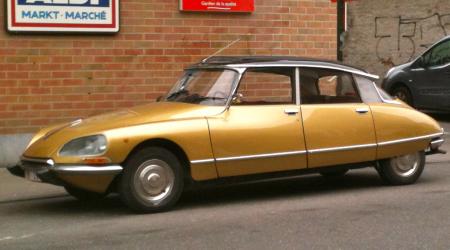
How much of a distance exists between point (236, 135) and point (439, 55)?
28.2ft

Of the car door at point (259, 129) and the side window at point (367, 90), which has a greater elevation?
the side window at point (367, 90)

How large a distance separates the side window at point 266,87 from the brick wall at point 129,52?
331 cm

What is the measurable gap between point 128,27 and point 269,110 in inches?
154

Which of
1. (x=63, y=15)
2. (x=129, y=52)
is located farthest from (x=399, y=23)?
(x=63, y=15)

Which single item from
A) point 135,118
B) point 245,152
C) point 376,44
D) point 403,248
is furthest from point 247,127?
point 376,44

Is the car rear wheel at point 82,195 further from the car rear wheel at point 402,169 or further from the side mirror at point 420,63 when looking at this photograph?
the side mirror at point 420,63

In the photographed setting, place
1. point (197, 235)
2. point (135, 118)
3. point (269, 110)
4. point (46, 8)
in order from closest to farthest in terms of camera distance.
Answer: point (197, 235) < point (135, 118) < point (269, 110) < point (46, 8)

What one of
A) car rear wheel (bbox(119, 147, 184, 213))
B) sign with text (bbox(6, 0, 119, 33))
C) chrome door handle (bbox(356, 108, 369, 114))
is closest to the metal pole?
sign with text (bbox(6, 0, 119, 33))

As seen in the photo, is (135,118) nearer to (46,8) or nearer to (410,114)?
(410,114)

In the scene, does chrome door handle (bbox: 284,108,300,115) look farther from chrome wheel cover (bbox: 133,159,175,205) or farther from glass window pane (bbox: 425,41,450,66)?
glass window pane (bbox: 425,41,450,66)

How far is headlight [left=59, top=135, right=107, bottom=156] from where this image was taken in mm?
6301

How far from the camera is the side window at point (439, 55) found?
13916 mm

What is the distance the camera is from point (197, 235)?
584 cm

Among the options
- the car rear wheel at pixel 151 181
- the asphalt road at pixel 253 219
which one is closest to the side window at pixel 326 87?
the asphalt road at pixel 253 219
